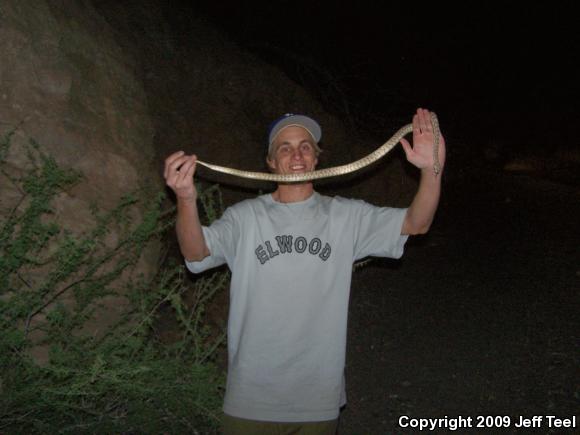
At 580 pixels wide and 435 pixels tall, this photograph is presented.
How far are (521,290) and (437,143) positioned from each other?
4220 mm

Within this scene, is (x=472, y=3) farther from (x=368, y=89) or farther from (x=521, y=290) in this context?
(x=521, y=290)

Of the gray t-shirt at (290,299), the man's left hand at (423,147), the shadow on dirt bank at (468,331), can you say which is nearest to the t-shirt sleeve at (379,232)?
the gray t-shirt at (290,299)

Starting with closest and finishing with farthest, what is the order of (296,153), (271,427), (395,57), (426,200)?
(271,427)
(426,200)
(296,153)
(395,57)

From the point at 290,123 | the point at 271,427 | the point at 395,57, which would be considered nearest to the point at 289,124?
the point at 290,123

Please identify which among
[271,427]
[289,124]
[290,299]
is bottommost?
[271,427]

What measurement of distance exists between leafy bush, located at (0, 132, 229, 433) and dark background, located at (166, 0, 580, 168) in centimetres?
419

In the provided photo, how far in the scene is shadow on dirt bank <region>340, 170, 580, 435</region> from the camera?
4.04 m

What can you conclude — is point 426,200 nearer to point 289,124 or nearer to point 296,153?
point 296,153

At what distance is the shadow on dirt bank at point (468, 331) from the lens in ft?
13.3

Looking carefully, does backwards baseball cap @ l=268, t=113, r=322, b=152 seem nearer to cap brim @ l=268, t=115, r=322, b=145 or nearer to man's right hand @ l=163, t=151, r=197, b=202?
cap brim @ l=268, t=115, r=322, b=145

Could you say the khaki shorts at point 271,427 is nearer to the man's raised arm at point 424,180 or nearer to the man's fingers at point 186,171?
the man's raised arm at point 424,180

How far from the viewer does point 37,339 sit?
3355 mm

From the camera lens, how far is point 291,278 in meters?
2.47

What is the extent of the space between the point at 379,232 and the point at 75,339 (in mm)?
2007
